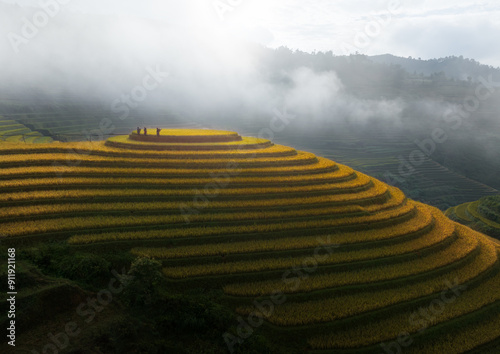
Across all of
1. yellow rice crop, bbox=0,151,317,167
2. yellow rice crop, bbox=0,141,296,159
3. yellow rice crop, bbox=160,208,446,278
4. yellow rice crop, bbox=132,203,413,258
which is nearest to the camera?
yellow rice crop, bbox=160,208,446,278

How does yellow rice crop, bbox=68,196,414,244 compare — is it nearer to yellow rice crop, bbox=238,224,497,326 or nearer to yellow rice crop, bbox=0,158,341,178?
yellow rice crop, bbox=238,224,497,326

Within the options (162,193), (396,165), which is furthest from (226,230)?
(396,165)

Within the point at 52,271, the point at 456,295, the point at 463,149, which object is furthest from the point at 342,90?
the point at 52,271

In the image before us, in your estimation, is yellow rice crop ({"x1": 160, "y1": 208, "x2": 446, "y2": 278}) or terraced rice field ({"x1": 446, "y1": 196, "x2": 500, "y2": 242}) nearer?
yellow rice crop ({"x1": 160, "y1": 208, "x2": 446, "y2": 278})

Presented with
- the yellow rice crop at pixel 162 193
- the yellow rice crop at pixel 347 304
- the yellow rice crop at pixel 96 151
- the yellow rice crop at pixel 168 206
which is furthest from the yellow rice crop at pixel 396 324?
the yellow rice crop at pixel 96 151

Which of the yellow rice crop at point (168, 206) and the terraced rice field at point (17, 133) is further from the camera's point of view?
the terraced rice field at point (17, 133)

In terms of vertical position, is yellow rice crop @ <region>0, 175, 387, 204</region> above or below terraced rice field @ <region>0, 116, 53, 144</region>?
below

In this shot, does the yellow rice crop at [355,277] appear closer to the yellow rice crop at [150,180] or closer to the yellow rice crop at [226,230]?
the yellow rice crop at [226,230]

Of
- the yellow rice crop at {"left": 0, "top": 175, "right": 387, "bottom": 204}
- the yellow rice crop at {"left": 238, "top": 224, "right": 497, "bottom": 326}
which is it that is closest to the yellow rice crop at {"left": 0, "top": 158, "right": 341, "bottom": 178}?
the yellow rice crop at {"left": 0, "top": 175, "right": 387, "bottom": 204}

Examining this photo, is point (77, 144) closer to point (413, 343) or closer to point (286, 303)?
point (286, 303)
